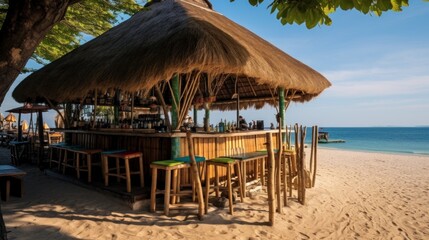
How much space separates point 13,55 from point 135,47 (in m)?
3.41

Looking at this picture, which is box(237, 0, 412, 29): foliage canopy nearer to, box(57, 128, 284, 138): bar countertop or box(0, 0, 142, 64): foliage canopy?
box(57, 128, 284, 138): bar countertop

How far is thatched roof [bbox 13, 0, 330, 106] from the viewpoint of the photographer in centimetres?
394

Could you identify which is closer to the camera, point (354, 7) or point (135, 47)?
point (354, 7)

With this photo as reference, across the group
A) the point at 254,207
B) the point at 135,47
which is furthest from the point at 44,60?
the point at 254,207

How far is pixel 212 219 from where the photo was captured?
→ 4.07 meters

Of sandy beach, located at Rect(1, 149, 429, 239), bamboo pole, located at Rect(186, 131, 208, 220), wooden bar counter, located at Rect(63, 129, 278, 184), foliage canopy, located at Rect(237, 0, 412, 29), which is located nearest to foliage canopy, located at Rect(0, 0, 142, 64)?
wooden bar counter, located at Rect(63, 129, 278, 184)

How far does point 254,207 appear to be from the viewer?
4.78 metres

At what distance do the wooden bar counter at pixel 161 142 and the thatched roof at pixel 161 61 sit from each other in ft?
3.44

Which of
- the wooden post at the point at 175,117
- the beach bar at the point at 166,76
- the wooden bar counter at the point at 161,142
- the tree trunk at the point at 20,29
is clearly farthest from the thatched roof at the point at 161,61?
the tree trunk at the point at 20,29

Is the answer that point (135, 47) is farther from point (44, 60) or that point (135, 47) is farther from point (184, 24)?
point (44, 60)

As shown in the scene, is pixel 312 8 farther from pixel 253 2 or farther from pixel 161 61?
pixel 161 61

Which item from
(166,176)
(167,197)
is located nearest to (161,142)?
(166,176)

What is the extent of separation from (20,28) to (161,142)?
11.4 ft

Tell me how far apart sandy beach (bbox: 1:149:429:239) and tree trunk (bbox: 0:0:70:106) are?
2.53m
